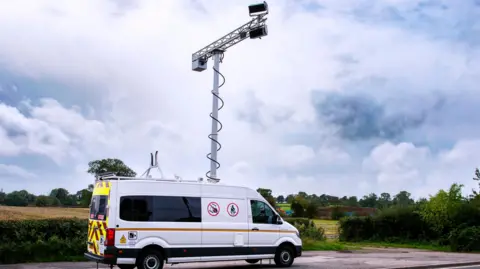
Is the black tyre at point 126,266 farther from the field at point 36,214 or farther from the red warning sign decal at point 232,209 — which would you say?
the field at point 36,214

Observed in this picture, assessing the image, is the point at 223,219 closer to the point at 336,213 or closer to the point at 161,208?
the point at 161,208

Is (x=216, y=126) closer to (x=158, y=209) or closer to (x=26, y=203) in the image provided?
(x=158, y=209)

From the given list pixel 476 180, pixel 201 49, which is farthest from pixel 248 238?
pixel 476 180

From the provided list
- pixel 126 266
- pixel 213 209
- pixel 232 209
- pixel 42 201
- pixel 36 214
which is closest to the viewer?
pixel 126 266

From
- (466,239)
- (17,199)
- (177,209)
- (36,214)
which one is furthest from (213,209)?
(17,199)

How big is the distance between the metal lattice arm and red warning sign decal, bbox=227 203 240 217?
8.56 meters

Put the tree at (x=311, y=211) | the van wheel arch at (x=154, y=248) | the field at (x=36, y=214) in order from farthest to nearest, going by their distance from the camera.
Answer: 1. the tree at (x=311, y=211)
2. the field at (x=36, y=214)
3. the van wheel arch at (x=154, y=248)

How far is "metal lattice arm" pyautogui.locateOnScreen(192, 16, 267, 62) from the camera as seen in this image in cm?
2166

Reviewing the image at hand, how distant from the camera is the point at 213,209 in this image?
15.5 meters

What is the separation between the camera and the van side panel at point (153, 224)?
13.8 metres

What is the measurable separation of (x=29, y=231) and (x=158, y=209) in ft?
16.1

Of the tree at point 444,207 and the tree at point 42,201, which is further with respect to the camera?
the tree at point 42,201

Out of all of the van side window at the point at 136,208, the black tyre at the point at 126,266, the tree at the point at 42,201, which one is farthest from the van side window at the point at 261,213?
the tree at the point at 42,201

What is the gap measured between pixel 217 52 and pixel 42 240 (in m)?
11.4
